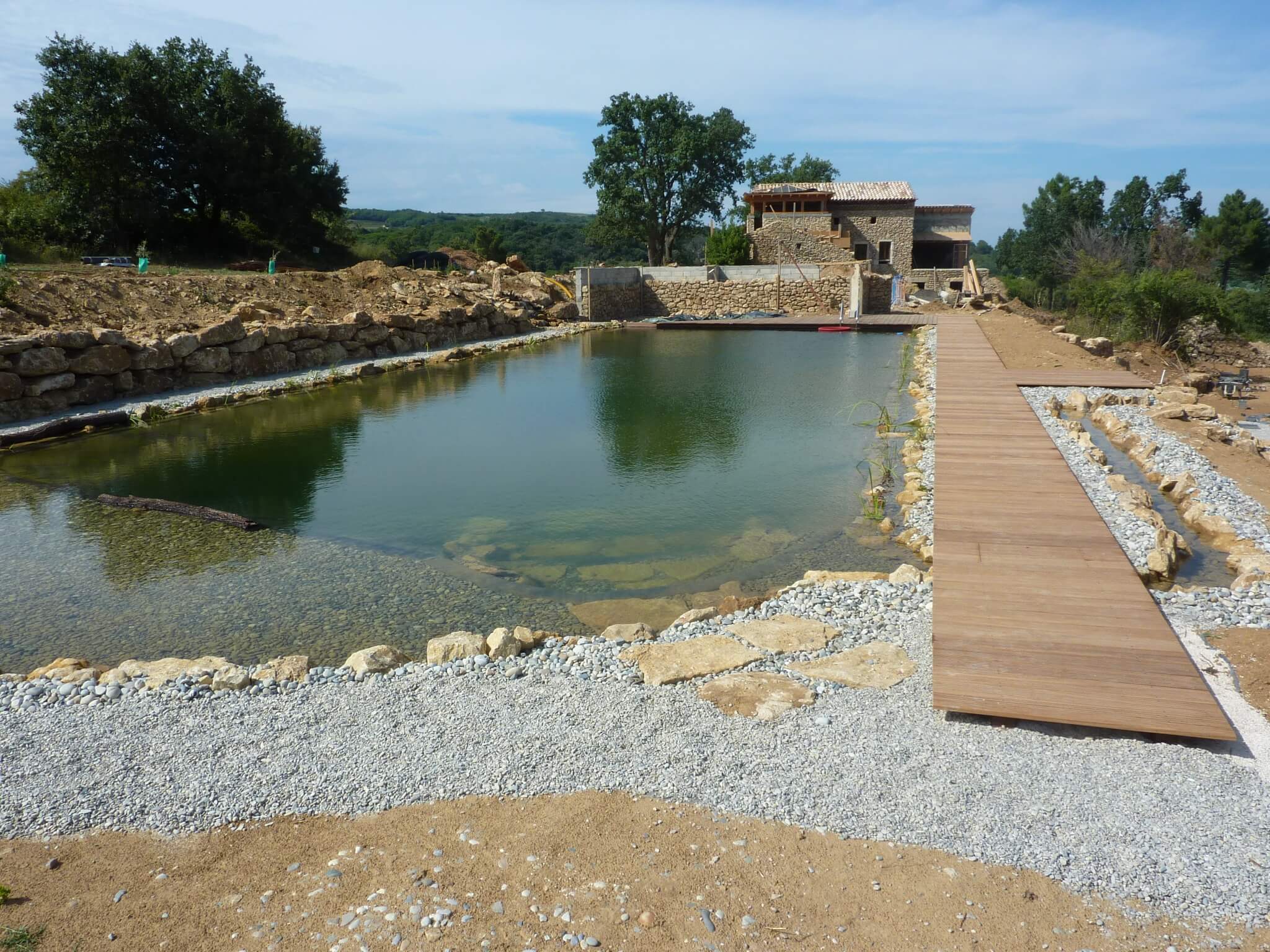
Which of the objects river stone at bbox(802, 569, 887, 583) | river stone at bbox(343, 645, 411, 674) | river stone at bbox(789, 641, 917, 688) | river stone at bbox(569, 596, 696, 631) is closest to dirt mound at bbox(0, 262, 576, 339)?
river stone at bbox(343, 645, 411, 674)

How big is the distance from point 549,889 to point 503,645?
1941mm

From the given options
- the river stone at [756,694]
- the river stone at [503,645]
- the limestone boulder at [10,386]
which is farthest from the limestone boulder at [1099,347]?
the limestone boulder at [10,386]

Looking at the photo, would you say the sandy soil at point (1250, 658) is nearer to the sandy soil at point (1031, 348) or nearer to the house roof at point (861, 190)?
the sandy soil at point (1031, 348)

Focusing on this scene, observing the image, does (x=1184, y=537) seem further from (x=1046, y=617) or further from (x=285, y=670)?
(x=285, y=670)

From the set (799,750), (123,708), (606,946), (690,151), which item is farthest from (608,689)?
(690,151)

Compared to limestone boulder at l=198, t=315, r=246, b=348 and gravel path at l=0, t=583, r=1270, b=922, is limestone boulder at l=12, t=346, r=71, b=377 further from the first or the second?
gravel path at l=0, t=583, r=1270, b=922

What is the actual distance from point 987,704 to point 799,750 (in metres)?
0.86

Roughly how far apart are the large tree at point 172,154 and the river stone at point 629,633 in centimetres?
2409

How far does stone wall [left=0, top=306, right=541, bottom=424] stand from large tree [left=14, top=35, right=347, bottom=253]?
9.77 meters

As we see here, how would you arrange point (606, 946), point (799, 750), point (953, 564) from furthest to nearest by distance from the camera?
point (953, 564) < point (799, 750) < point (606, 946)

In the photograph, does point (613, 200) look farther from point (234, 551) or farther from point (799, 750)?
point (799, 750)

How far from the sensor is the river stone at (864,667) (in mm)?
4008

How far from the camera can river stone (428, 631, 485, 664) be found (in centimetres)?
450

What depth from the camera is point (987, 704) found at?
3.54 meters
